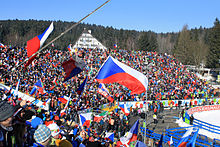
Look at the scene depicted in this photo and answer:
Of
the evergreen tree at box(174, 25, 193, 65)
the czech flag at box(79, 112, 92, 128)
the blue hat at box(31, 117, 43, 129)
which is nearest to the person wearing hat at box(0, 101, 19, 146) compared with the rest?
the blue hat at box(31, 117, 43, 129)

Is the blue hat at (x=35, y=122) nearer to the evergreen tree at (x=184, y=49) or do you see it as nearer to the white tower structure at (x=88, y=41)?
the evergreen tree at (x=184, y=49)

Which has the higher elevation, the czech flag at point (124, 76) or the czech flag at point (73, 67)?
the czech flag at point (73, 67)

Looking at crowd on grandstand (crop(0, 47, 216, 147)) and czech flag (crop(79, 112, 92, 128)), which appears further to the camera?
czech flag (crop(79, 112, 92, 128))

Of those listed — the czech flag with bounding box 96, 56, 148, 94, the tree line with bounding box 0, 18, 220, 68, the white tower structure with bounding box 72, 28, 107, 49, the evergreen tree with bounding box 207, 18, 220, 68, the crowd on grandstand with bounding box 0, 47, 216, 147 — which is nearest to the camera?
the crowd on grandstand with bounding box 0, 47, 216, 147

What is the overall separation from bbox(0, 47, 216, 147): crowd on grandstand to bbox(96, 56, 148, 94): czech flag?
0.95 metres

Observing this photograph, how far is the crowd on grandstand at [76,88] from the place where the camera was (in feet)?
13.5

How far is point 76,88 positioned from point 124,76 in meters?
16.5

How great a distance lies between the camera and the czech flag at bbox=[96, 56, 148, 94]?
7.54 metres

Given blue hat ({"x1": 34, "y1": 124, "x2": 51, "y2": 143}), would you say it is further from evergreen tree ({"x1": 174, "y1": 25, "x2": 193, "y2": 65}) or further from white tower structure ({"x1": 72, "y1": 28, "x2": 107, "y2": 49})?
white tower structure ({"x1": 72, "y1": 28, "x2": 107, "y2": 49})

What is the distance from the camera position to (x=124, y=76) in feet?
25.2

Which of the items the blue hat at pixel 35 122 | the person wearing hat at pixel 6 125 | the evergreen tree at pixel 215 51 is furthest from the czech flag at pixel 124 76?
the evergreen tree at pixel 215 51

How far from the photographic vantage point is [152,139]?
1280 centimetres

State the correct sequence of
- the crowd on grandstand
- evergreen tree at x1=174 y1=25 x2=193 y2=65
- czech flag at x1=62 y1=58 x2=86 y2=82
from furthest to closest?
evergreen tree at x1=174 y1=25 x2=193 y2=65
czech flag at x1=62 y1=58 x2=86 y2=82
the crowd on grandstand

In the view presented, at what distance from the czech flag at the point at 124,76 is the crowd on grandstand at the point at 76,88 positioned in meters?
0.95
